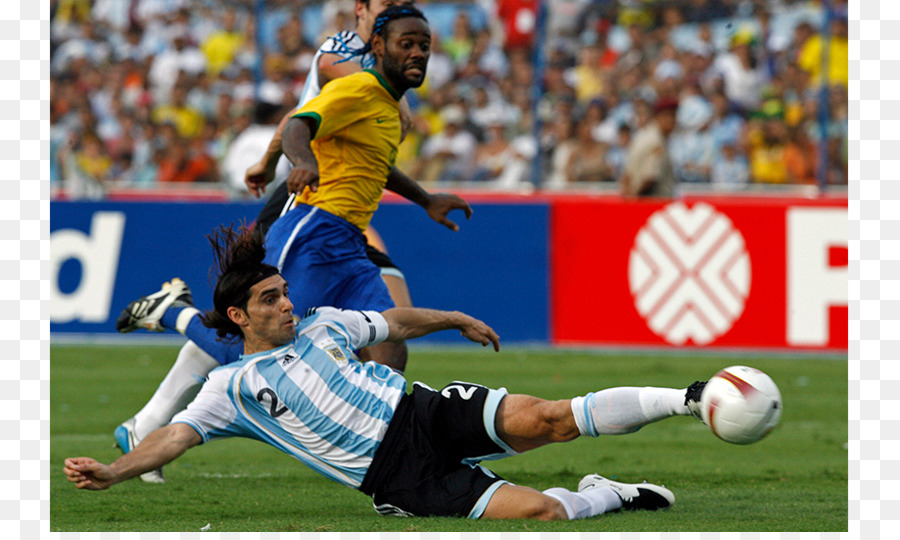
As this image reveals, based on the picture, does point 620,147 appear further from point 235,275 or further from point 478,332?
point 235,275

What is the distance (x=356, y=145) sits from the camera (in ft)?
20.4

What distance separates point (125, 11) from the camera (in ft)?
60.0

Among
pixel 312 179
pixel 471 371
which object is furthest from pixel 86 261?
pixel 312 179

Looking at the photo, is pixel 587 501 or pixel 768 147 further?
pixel 768 147

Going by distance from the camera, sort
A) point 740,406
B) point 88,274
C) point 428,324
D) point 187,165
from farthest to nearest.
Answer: point 187,165 < point 88,274 < point 428,324 < point 740,406

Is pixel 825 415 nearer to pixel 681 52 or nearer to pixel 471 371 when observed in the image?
pixel 471 371

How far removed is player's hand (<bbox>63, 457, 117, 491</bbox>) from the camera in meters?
4.58

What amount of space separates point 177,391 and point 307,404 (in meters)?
1.63

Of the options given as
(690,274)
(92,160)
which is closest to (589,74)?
(690,274)

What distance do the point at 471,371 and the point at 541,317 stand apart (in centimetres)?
194

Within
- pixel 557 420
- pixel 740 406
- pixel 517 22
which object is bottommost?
pixel 557 420

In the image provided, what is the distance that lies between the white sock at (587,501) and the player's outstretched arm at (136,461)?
1.50 m

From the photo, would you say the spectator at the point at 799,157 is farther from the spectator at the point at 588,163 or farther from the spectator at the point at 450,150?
the spectator at the point at 450,150

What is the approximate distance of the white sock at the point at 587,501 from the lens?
16.9 ft
